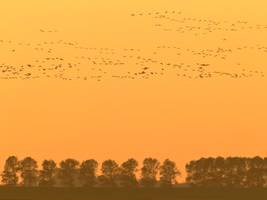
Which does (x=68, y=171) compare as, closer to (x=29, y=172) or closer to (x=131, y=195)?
(x=29, y=172)

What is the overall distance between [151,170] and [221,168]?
18466 mm

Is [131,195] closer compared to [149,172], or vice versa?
[131,195]

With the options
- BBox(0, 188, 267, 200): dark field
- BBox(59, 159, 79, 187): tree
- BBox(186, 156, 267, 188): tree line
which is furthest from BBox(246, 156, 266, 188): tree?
BBox(59, 159, 79, 187): tree

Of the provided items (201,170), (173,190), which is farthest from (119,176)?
(173,190)

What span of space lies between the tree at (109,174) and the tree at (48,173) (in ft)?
32.7

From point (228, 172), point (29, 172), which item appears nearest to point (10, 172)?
point (29, 172)

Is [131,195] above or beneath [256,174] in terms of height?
beneath

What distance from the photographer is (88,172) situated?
175000mm

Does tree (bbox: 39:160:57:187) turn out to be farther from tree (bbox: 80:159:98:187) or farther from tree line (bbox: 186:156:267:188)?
tree line (bbox: 186:156:267:188)

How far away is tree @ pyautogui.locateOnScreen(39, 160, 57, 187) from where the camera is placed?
169875 mm

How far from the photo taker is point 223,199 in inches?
4749

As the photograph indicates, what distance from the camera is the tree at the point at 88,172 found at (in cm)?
17112

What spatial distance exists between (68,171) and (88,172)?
453 cm

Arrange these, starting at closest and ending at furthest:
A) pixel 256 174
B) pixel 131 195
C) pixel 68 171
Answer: pixel 131 195 < pixel 256 174 < pixel 68 171
